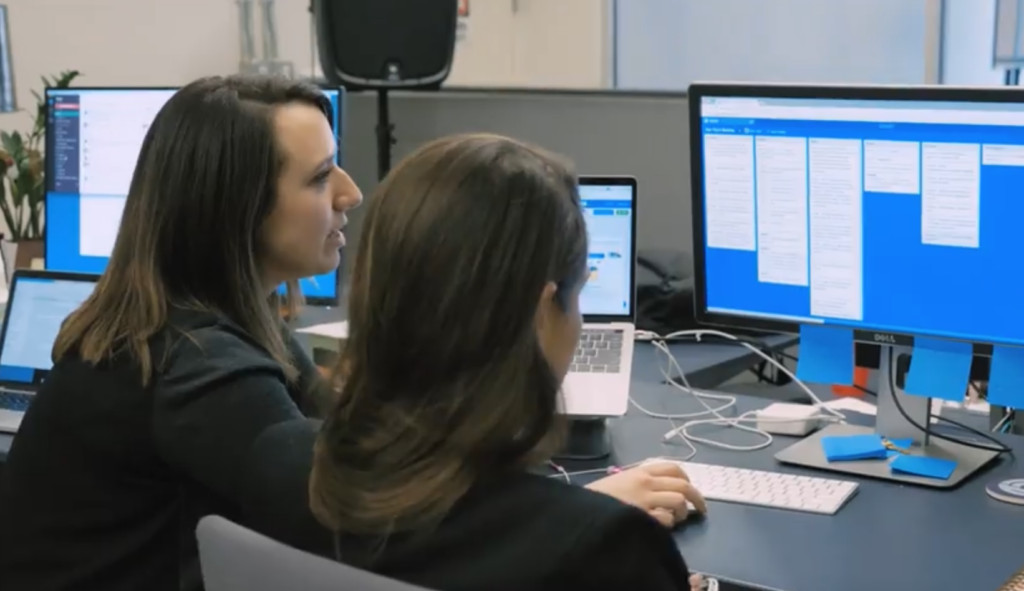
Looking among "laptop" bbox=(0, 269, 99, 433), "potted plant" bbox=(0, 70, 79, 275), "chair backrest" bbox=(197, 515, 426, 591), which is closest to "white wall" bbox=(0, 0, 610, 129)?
"potted plant" bbox=(0, 70, 79, 275)

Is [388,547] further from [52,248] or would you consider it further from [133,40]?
[133,40]

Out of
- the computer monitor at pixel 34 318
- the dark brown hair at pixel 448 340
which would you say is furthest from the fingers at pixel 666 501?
the computer monitor at pixel 34 318

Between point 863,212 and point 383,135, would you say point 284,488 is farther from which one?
point 383,135

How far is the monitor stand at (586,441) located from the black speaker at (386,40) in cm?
194

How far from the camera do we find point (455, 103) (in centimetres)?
353

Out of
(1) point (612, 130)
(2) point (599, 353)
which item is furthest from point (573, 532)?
(1) point (612, 130)

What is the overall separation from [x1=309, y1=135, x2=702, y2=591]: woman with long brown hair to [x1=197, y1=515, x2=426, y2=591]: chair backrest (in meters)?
0.06

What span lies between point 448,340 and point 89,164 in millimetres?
1619

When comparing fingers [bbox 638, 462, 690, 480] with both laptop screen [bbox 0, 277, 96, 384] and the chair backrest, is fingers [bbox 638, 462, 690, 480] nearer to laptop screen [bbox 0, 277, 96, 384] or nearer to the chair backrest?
the chair backrest

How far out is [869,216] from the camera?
1625mm

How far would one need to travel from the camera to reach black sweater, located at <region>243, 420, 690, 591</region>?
0.93m

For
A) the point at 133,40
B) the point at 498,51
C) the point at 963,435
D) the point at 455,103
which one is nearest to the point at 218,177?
the point at 963,435

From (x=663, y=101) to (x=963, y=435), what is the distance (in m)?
1.55

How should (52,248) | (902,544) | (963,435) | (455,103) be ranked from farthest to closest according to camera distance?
(455,103) → (52,248) → (963,435) → (902,544)
